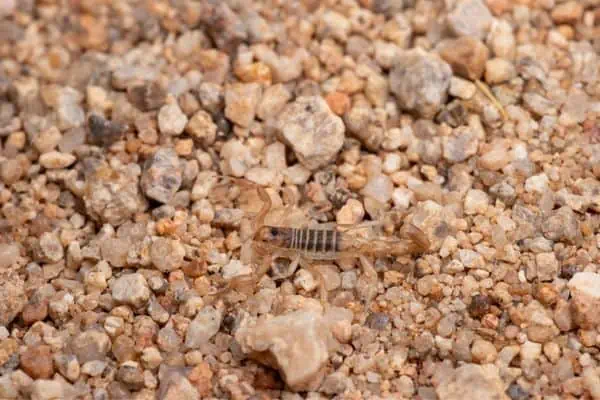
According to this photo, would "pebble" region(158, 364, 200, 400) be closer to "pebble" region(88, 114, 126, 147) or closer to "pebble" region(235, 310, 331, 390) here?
"pebble" region(235, 310, 331, 390)

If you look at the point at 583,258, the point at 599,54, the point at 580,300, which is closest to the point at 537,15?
the point at 599,54

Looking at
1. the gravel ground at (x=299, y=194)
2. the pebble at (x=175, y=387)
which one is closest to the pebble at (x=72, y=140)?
the gravel ground at (x=299, y=194)

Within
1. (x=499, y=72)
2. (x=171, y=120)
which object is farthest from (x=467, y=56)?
(x=171, y=120)

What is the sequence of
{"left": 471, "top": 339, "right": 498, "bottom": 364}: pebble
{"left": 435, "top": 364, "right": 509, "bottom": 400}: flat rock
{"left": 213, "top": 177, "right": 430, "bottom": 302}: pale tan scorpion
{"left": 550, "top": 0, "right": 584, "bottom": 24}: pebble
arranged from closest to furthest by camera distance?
{"left": 435, "top": 364, "right": 509, "bottom": 400}: flat rock → {"left": 471, "top": 339, "right": 498, "bottom": 364}: pebble → {"left": 213, "top": 177, "right": 430, "bottom": 302}: pale tan scorpion → {"left": 550, "top": 0, "right": 584, "bottom": 24}: pebble

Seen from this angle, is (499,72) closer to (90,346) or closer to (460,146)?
(460,146)

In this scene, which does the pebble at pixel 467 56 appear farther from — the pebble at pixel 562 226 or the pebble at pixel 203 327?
the pebble at pixel 203 327

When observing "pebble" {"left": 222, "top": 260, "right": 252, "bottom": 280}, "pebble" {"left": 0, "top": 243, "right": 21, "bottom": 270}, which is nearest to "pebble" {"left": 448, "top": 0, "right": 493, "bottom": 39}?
"pebble" {"left": 222, "top": 260, "right": 252, "bottom": 280}

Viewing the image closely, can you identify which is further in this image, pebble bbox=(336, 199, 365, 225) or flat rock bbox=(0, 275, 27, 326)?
pebble bbox=(336, 199, 365, 225)

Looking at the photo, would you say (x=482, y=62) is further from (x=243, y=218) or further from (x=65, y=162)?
(x=65, y=162)
